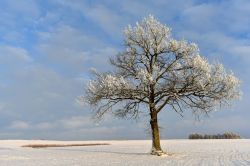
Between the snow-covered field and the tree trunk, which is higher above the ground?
the tree trunk

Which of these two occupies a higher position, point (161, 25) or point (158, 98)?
point (161, 25)

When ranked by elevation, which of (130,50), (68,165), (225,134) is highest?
(130,50)

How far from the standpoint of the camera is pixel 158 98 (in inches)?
1556

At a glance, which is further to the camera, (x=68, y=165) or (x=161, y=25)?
(x=161, y=25)

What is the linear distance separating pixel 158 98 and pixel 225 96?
5.84 meters

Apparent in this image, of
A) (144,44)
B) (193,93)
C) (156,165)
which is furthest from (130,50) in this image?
(156,165)

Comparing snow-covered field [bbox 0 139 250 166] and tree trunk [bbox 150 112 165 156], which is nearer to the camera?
snow-covered field [bbox 0 139 250 166]

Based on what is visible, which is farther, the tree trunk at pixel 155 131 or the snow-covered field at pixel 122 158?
the tree trunk at pixel 155 131

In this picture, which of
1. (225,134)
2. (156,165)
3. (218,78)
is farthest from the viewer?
(225,134)

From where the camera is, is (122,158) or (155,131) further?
(155,131)

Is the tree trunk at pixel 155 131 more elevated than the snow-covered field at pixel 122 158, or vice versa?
the tree trunk at pixel 155 131

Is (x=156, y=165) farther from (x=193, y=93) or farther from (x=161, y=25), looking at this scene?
(x=161, y=25)

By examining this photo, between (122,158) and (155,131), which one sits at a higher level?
(155,131)

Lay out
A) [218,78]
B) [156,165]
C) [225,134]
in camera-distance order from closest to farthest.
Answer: [156,165] → [218,78] → [225,134]
